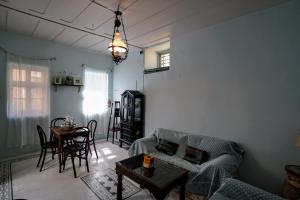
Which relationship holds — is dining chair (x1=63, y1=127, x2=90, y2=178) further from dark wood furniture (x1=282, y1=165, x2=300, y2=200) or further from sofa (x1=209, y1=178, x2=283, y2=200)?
dark wood furniture (x1=282, y1=165, x2=300, y2=200)

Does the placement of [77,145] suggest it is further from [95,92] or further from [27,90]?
[95,92]

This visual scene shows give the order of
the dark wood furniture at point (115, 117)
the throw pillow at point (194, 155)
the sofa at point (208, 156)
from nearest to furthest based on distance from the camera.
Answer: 1. the sofa at point (208, 156)
2. the throw pillow at point (194, 155)
3. the dark wood furniture at point (115, 117)

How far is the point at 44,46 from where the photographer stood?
377cm

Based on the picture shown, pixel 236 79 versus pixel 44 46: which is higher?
pixel 44 46

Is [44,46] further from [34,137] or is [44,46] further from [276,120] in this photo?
[276,120]

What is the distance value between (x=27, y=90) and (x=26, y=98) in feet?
0.59

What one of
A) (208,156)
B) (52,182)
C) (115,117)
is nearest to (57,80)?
(115,117)

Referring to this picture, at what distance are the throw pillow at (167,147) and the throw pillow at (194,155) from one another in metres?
0.27

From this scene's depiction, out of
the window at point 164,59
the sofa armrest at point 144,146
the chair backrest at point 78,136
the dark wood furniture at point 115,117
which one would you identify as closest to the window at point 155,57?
the window at point 164,59

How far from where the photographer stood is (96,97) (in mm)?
4684

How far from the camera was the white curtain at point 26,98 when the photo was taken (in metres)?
3.31

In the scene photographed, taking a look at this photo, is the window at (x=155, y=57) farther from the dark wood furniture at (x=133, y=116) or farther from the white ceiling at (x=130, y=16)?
the dark wood furniture at (x=133, y=116)

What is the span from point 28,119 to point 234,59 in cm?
437

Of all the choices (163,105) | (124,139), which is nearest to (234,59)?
(163,105)
